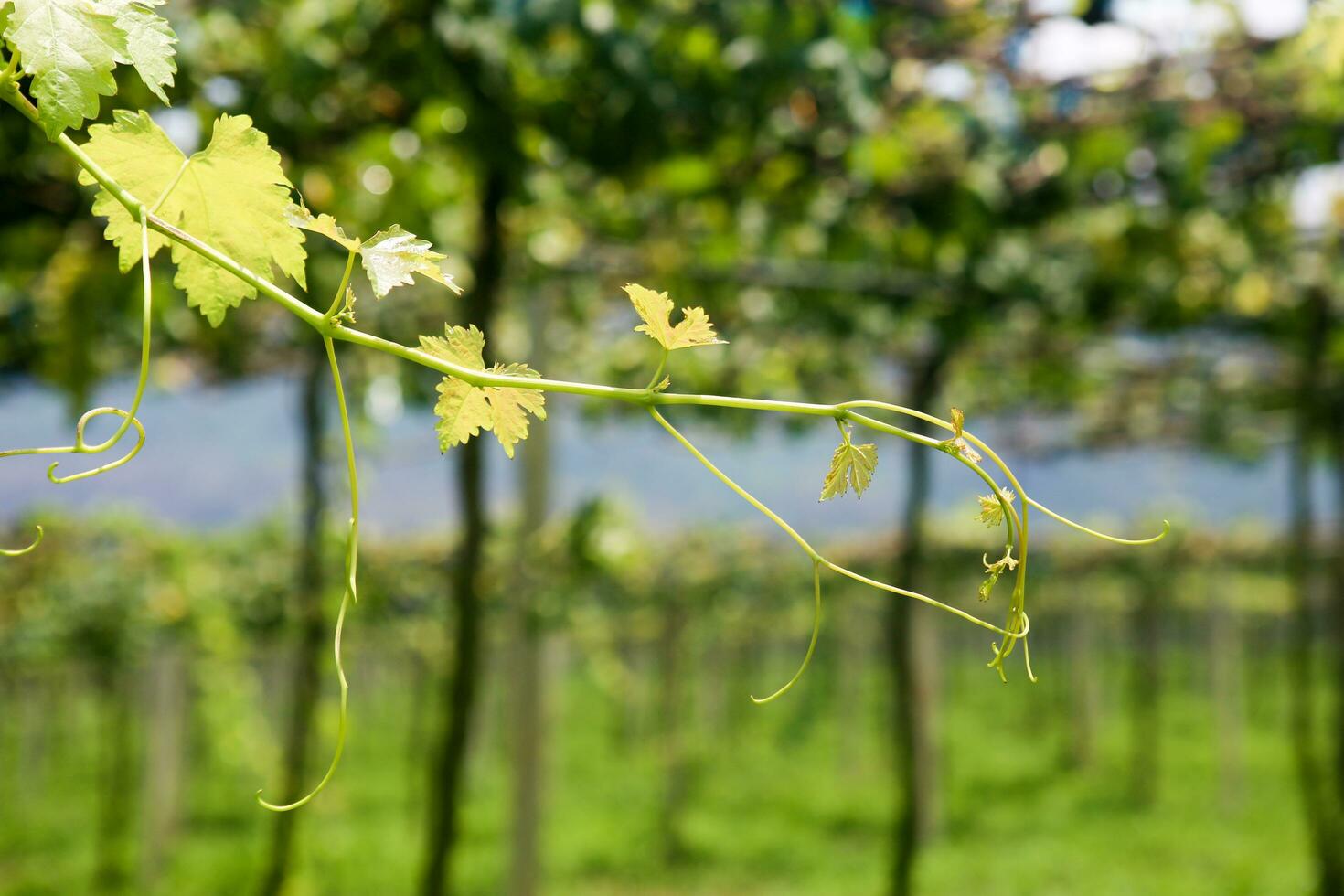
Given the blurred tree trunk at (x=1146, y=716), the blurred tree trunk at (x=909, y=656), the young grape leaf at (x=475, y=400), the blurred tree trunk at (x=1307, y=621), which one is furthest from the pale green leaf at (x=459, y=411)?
the blurred tree trunk at (x=1146, y=716)

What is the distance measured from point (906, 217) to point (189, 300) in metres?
3.15

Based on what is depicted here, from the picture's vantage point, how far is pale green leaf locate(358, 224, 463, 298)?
0.53 m

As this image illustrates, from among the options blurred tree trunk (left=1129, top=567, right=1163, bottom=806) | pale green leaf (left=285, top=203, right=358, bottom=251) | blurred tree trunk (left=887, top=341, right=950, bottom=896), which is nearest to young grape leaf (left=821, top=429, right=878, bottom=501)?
pale green leaf (left=285, top=203, right=358, bottom=251)

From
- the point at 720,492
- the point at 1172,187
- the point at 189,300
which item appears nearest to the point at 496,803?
the point at 1172,187

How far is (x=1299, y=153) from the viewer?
3176 millimetres

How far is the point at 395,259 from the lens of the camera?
542 mm

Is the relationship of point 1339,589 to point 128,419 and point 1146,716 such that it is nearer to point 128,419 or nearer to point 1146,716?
point 1146,716

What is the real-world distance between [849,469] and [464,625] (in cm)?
208

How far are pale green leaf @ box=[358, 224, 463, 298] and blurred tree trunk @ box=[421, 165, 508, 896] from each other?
1.94 metres

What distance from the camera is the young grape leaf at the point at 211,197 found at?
562mm

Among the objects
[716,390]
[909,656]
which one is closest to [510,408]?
[909,656]

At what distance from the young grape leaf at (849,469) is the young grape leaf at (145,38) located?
355mm

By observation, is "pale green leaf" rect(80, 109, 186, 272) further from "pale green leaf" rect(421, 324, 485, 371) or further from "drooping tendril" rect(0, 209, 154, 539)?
"pale green leaf" rect(421, 324, 485, 371)

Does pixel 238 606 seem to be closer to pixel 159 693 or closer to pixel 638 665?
pixel 159 693
